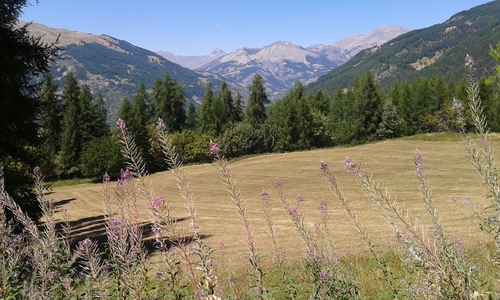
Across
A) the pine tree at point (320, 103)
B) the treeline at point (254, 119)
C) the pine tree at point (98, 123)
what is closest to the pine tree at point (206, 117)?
the treeline at point (254, 119)

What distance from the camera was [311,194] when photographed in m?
32.9

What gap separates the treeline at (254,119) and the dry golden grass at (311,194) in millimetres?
11311

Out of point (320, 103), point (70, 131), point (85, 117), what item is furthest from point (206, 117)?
point (320, 103)

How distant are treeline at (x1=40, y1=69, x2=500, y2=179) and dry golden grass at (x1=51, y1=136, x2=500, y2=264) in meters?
11.3

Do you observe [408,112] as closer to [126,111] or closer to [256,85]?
[256,85]

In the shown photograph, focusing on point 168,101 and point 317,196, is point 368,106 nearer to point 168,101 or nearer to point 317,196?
point 168,101

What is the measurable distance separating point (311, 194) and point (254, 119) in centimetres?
4781

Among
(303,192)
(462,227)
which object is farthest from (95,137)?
(462,227)

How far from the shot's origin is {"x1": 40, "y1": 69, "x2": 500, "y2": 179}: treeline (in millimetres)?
58250

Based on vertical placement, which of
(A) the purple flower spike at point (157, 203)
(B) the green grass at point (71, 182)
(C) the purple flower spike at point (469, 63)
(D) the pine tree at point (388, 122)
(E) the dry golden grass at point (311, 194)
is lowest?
(B) the green grass at point (71, 182)

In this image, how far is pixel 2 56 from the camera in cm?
1061

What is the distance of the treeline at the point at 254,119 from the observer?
58250 millimetres

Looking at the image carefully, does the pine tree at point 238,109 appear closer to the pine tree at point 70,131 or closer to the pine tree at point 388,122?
the pine tree at point 388,122

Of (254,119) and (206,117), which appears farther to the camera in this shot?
(254,119)
